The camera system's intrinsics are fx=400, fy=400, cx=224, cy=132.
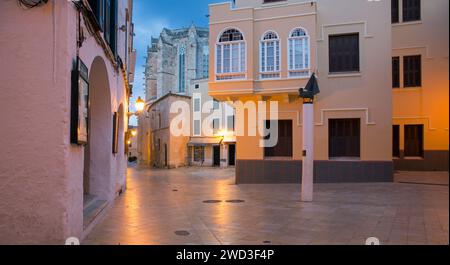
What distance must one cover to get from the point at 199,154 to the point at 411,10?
86.8 feet

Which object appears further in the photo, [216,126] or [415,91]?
[216,126]

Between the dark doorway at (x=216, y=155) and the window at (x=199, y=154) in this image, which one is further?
the window at (x=199, y=154)

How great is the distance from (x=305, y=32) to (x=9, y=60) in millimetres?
14155

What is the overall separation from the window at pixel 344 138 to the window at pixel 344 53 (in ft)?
7.67

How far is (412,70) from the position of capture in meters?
20.3

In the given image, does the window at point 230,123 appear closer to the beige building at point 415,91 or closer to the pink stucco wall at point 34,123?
the beige building at point 415,91

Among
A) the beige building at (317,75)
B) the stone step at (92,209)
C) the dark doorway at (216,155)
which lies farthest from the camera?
the dark doorway at (216,155)

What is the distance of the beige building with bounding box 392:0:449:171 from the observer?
19531mm

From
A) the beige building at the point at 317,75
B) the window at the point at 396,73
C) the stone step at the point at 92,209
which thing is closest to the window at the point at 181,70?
the beige building at the point at 317,75

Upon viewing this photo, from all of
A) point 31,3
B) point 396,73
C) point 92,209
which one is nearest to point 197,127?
point 396,73

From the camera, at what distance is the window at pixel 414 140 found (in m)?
20.2

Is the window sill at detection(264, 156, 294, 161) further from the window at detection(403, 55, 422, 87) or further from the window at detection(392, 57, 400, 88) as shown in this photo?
the window at detection(403, 55, 422, 87)

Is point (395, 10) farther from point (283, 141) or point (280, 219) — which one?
point (280, 219)
